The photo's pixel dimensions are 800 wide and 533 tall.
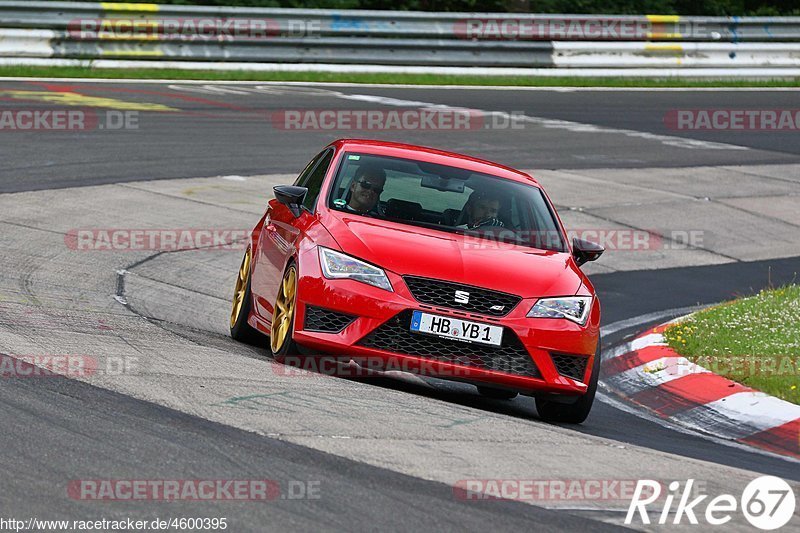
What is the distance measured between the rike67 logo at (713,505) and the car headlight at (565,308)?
1.93m

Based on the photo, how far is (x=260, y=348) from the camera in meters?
9.59

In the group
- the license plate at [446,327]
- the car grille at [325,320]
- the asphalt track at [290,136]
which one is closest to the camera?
the license plate at [446,327]

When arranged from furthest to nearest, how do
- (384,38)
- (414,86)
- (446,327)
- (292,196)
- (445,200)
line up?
1. (384,38)
2. (414,86)
3. (445,200)
4. (292,196)
5. (446,327)

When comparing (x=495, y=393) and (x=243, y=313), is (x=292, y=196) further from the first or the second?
(x=495, y=393)

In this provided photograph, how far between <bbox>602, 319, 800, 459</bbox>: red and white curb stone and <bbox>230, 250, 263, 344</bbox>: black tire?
2569 millimetres

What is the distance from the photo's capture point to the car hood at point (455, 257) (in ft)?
26.1

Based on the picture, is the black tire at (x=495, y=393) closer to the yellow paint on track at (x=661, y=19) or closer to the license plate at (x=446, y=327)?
the license plate at (x=446, y=327)

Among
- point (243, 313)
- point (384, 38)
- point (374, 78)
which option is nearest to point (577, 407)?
point (243, 313)

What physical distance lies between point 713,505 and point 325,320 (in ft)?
9.10

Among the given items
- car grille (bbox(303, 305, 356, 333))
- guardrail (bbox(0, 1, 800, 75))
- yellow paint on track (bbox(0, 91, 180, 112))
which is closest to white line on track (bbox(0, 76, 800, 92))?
guardrail (bbox(0, 1, 800, 75))

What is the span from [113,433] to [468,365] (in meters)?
2.43

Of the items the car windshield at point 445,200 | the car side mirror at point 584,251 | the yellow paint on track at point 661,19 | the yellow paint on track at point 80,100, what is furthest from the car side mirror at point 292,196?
the yellow paint on track at point 661,19

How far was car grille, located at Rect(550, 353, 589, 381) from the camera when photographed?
26.4 feet

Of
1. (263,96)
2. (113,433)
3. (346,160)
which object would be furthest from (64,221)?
(263,96)
